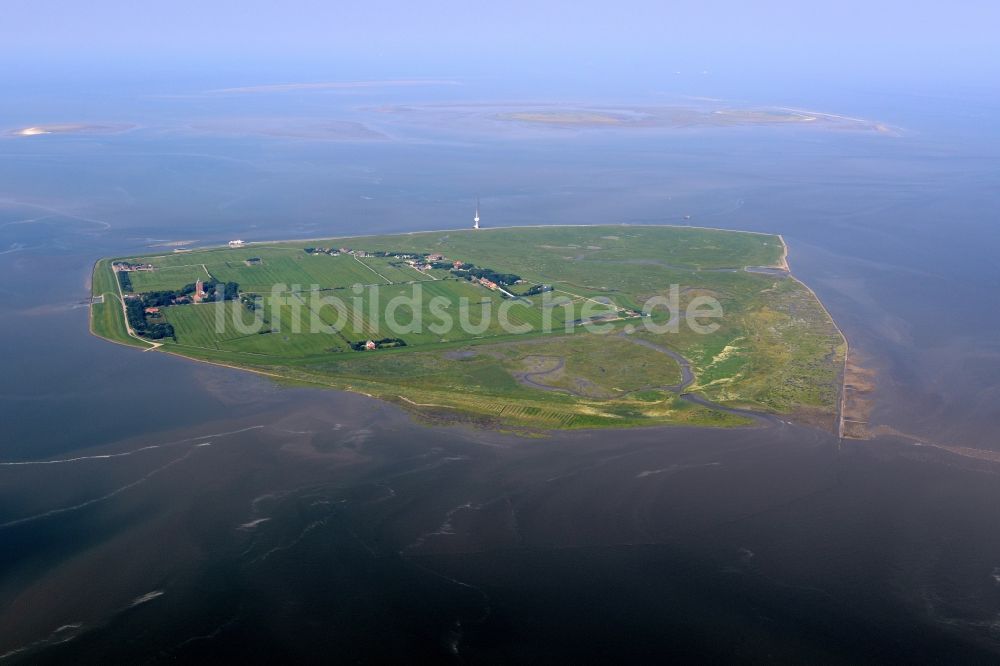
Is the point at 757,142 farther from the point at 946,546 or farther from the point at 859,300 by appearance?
the point at 946,546

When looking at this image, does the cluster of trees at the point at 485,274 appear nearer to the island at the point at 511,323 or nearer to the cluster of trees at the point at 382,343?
the island at the point at 511,323

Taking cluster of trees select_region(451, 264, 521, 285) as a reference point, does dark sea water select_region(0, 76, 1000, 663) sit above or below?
below

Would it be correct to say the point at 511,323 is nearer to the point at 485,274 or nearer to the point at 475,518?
the point at 485,274

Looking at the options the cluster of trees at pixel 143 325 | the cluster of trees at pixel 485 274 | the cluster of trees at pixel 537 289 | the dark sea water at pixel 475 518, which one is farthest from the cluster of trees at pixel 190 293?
the cluster of trees at pixel 537 289

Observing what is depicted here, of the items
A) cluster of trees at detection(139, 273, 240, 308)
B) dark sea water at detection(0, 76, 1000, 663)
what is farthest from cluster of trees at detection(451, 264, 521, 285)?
dark sea water at detection(0, 76, 1000, 663)

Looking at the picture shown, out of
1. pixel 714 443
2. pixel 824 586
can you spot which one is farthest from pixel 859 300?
pixel 824 586

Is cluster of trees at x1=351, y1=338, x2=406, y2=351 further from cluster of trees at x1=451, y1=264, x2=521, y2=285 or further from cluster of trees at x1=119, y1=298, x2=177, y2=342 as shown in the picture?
cluster of trees at x1=451, y1=264, x2=521, y2=285
